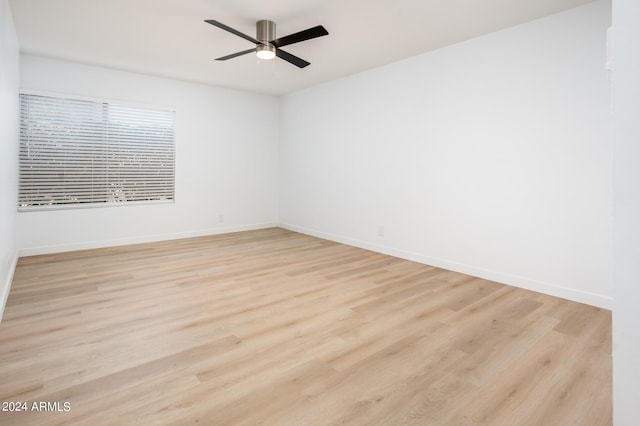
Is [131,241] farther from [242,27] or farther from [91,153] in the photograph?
[242,27]

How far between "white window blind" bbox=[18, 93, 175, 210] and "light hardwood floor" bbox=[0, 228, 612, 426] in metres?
1.41

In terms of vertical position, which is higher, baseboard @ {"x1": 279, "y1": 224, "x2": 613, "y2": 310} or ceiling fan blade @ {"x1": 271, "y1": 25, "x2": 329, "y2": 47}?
ceiling fan blade @ {"x1": 271, "y1": 25, "x2": 329, "y2": 47}

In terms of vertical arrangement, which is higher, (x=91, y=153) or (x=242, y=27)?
(x=242, y=27)

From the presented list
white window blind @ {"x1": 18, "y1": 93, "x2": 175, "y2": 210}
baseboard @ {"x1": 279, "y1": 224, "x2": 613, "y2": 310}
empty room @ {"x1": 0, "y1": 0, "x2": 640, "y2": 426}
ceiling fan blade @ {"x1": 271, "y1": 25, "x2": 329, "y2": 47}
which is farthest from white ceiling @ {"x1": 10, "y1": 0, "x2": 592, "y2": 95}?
baseboard @ {"x1": 279, "y1": 224, "x2": 613, "y2": 310}

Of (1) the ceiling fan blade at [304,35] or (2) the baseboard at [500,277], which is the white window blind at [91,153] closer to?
(1) the ceiling fan blade at [304,35]

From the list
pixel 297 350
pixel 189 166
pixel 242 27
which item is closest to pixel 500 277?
pixel 297 350

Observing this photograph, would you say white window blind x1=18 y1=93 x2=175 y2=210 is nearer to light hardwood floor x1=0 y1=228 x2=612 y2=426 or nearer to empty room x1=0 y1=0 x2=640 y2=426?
empty room x1=0 y1=0 x2=640 y2=426

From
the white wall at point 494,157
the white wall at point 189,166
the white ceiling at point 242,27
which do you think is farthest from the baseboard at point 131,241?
the white ceiling at point 242,27

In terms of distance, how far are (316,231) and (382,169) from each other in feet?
5.92

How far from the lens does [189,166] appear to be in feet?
18.6

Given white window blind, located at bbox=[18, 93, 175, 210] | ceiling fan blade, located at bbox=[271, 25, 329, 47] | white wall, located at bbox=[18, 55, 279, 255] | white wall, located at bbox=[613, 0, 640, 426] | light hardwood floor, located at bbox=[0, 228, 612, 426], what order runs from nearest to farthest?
white wall, located at bbox=[613, 0, 640, 426], light hardwood floor, located at bbox=[0, 228, 612, 426], ceiling fan blade, located at bbox=[271, 25, 329, 47], white window blind, located at bbox=[18, 93, 175, 210], white wall, located at bbox=[18, 55, 279, 255]

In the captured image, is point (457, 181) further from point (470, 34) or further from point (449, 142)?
point (470, 34)

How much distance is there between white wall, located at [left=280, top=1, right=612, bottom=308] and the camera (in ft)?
9.46

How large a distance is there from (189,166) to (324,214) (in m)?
2.47
